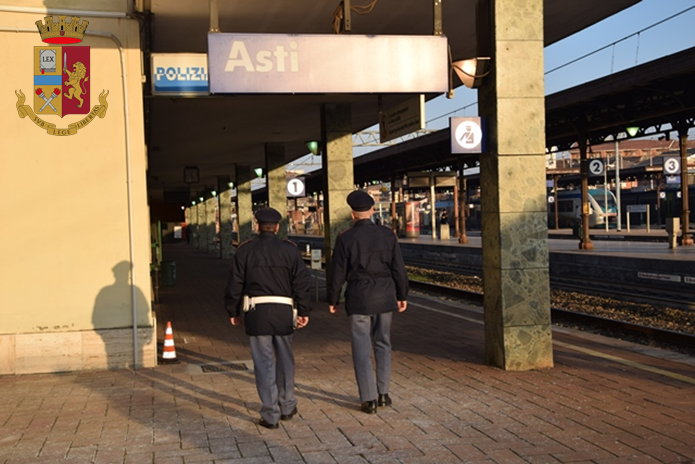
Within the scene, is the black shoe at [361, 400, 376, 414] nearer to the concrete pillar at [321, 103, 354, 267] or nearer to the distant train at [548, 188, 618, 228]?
the concrete pillar at [321, 103, 354, 267]

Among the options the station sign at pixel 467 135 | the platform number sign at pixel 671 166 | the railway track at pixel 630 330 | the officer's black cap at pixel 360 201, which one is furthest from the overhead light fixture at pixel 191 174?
the platform number sign at pixel 671 166

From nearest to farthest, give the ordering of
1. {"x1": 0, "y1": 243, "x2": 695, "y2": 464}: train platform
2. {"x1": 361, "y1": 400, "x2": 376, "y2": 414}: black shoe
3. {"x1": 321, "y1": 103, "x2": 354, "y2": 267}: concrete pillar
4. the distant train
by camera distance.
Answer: {"x1": 0, "y1": 243, "x2": 695, "y2": 464}: train platform
{"x1": 361, "y1": 400, "x2": 376, "y2": 414}: black shoe
{"x1": 321, "y1": 103, "x2": 354, "y2": 267}: concrete pillar
the distant train

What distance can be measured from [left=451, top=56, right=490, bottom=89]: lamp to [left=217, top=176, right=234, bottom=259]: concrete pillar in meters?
27.7

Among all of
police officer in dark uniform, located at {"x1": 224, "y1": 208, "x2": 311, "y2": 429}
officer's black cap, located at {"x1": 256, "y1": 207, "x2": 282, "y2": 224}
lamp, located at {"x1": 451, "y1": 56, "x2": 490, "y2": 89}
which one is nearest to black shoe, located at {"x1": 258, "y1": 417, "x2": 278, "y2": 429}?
police officer in dark uniform, located at {"x1": 224, "y1": 208, "x2": 311, "y2": 429}

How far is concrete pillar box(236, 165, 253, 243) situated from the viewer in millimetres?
30688

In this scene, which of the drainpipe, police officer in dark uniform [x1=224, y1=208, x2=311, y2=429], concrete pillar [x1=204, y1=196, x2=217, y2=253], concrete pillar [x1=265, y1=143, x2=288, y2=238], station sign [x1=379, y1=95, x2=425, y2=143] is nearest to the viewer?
police officer in dark uniform [x1=224, y1=208, x2=311, y2=429]

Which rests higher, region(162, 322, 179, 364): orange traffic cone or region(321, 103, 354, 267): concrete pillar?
region(321, 103, 354, 267): concrete pillar

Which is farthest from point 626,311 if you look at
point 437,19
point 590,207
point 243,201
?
point 590,207

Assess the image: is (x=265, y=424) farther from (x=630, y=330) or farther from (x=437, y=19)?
(x=630, y=330)

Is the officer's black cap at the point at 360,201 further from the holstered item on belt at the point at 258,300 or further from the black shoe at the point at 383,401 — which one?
the black shoe at the point at 383,401

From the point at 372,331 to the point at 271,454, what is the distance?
1.56m

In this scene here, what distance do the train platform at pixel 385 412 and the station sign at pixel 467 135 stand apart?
7.26ft

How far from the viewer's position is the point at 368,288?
616cm

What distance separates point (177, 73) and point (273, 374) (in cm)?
362
